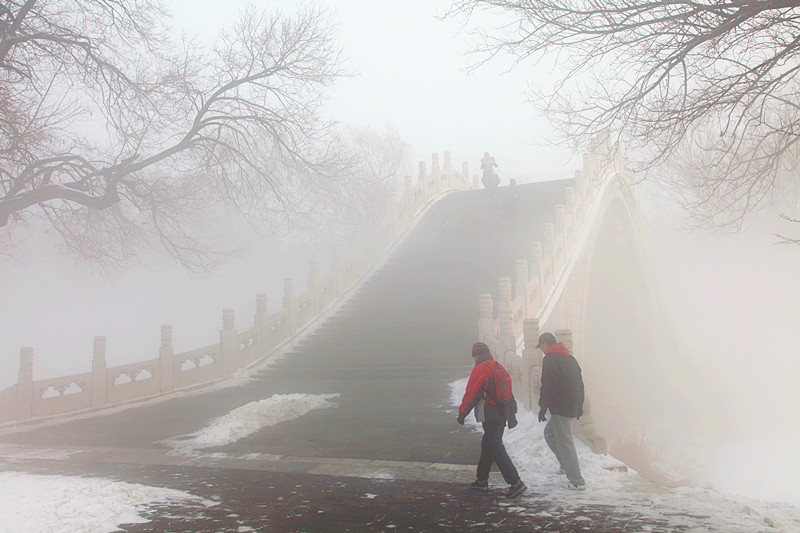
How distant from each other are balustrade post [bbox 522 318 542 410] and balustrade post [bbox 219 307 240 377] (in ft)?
28.8

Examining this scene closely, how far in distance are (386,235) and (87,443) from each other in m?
17.7

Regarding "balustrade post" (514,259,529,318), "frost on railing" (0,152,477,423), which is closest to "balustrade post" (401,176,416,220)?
"frost on railing" (0,152,477,423)

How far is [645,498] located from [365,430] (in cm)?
497

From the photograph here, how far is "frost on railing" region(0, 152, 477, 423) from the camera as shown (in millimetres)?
13031

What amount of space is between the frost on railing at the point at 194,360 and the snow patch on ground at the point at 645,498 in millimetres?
9689

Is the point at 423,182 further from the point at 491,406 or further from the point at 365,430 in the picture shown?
the point at 491,406

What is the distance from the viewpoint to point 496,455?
19.6 ft

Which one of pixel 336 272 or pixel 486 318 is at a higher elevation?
pixel 336 272

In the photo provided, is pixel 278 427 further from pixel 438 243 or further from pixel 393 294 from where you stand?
pixel 438 243

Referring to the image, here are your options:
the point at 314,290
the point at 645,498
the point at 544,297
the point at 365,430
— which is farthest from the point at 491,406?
the point at 314,290

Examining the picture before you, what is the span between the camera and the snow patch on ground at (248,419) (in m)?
9.42

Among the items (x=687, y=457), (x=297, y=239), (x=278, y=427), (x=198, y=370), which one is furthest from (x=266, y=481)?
(x=297, y=239)

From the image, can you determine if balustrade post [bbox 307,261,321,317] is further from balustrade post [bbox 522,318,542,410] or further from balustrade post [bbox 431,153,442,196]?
balustrade post [bbox 431,153,442,196]

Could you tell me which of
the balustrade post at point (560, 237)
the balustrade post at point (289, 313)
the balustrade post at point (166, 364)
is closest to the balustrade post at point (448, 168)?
the balustrade post at point (560, 237)
